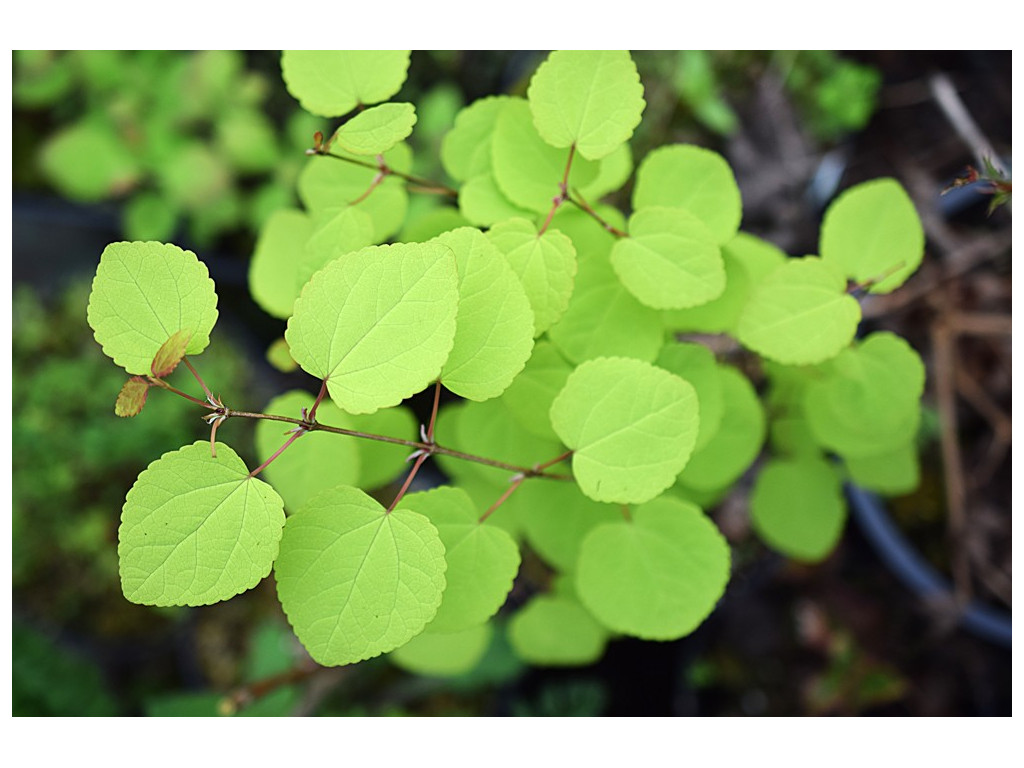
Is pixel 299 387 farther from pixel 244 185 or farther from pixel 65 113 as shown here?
pixel 65 113

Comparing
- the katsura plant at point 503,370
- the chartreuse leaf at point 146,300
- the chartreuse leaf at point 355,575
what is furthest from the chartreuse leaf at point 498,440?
the chartreuse leaf at point 146,300

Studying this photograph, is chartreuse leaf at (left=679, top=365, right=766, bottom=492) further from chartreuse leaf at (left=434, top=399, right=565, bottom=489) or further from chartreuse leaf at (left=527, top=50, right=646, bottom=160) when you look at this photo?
chartreuse leaf at (left=527, top=50, right=646, bottom=160)

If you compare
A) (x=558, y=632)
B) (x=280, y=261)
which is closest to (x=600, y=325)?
(x=280, y=261)

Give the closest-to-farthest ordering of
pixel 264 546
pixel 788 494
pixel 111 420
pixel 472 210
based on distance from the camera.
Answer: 1. pixel 264 546
2. pixel 472 210
3. pixel 788 494
4. pixel 111 420

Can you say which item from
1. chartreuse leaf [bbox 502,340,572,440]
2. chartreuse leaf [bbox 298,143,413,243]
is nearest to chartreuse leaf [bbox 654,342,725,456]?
chartreuse leaf [bbox 502,340,572,440]

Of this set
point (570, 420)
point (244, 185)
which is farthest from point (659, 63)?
point (570, 420)

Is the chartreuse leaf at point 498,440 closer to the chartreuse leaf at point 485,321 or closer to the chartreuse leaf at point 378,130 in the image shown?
the chartreuse leaf at point 485,321
